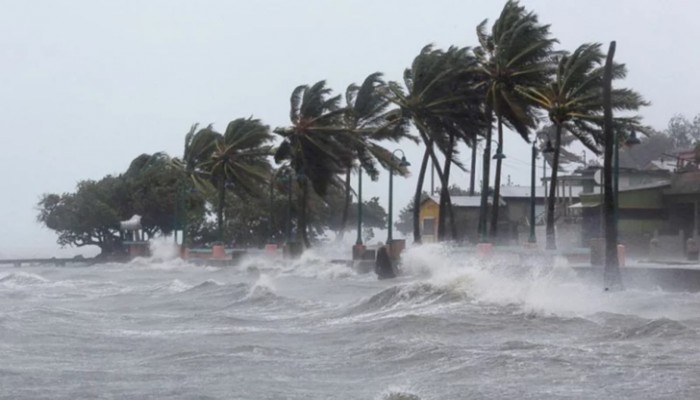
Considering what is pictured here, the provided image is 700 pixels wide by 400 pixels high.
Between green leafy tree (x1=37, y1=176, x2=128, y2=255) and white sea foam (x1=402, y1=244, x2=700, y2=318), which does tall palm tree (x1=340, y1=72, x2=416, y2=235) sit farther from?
white sea foam (x1=402, y1=244, x2=700, y2=318)

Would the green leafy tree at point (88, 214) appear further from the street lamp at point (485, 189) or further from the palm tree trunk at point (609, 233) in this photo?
the palm tree trunk at point (609, 233)

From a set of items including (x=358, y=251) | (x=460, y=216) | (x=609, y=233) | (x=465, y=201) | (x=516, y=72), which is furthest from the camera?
(x=465, y=201)

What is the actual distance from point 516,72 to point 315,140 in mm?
13423

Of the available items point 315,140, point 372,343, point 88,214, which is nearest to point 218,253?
point 315,140

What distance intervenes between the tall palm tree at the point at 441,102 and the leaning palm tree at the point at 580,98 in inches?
150

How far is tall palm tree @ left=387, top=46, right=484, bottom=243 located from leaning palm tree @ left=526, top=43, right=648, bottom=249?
381 centimetres

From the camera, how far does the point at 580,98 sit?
126 ft

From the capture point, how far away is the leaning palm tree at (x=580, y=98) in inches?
1502

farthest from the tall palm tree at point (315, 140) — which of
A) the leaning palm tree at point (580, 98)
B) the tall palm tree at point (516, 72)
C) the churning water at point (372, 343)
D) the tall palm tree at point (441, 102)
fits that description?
the churning water at point (372, 343)

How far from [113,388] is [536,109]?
32.6m

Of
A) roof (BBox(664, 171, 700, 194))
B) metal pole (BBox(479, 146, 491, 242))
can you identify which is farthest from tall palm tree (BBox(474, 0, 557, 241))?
roof (BBox(664, 171, 700, 194))

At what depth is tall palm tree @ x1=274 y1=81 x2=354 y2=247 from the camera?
5034 cm

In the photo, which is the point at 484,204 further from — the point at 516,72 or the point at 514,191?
the point at 514,191

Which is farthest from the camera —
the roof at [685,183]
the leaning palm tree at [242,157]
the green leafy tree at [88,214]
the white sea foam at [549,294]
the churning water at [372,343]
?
the green leafy tree at [88,214]
